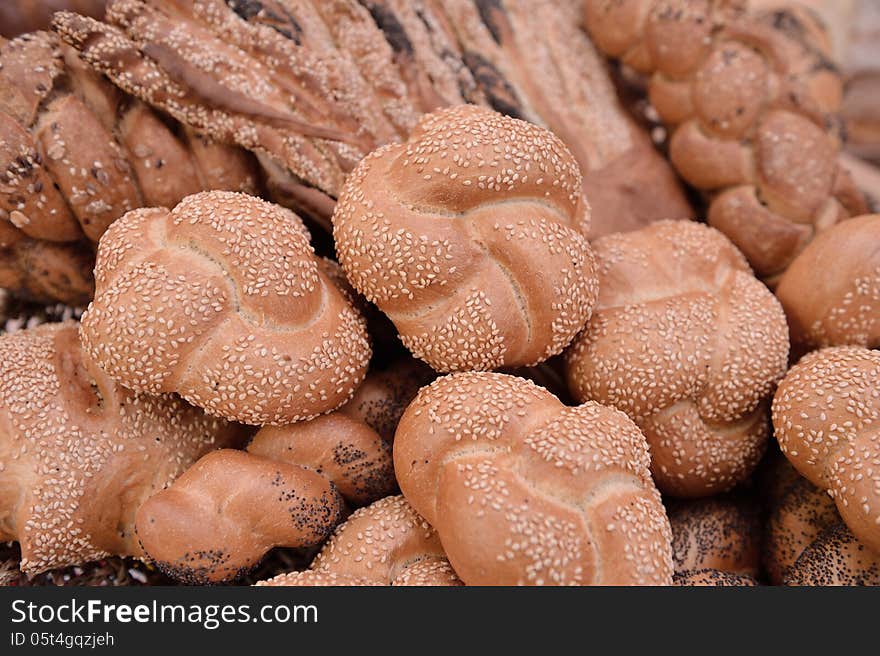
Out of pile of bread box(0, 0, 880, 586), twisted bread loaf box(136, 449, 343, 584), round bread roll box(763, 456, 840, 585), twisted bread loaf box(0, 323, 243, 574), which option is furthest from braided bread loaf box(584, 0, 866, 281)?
twisted bread loaf box(0, 323, 243, 574)

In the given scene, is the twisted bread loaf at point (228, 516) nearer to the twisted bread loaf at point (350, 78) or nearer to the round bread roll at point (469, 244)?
the round bread roll at point (469, 244)

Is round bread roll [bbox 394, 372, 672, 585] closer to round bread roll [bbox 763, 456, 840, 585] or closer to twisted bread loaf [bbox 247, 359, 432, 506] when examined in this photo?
twisted bread loaf [bbox 247, 359, 432, 506]

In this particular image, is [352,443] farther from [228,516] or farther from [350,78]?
[350,78]

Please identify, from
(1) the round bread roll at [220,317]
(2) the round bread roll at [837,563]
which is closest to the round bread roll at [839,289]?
(2) the round bread roll at [837,563]

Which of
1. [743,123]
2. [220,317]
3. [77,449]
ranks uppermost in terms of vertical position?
[743,123]

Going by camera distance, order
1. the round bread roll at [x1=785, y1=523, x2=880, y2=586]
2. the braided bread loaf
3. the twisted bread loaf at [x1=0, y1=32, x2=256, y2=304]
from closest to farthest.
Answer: the round bread roll at [x1=785, y1=523, x2=880, y2=586] < the twisted bread loaf at [x1=0, y1=32, x2=256, y2=304] < the braided bread loaf

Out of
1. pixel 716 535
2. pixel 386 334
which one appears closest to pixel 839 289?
pixel 716 535

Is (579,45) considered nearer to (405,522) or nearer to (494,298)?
(494,298)
